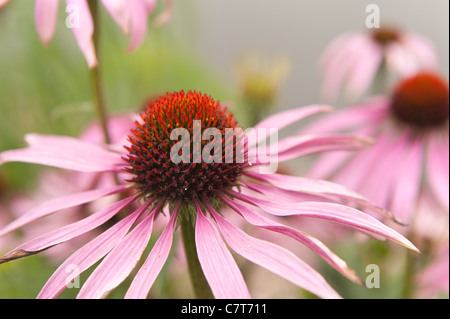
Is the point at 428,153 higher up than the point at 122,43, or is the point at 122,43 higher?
the point at 122,43

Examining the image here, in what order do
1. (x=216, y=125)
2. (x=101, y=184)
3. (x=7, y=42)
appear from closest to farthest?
1. (x=216, y=125)
2. (x=101, y=184)
3. (x=7, y=42)

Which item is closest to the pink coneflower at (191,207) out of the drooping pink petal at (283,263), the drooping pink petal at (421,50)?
the drooping pink petal at (283,263)

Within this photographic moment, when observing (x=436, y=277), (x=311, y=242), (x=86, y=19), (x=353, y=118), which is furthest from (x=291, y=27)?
(x=311, y=242)

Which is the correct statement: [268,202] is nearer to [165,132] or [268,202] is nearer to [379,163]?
[165,132]

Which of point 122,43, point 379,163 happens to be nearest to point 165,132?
point 379,163

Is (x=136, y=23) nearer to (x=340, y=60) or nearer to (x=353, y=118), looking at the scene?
(x=353, y=118)

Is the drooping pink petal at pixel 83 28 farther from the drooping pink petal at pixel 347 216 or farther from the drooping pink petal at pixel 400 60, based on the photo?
the drooping pink petal at pixel 400 60

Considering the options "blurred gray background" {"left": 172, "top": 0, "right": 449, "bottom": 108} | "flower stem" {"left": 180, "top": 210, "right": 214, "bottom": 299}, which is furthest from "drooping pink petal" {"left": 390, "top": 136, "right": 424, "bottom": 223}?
"blurred gray background" {"left": 172, "top": 0, "right": 449, "bottom": 108}
